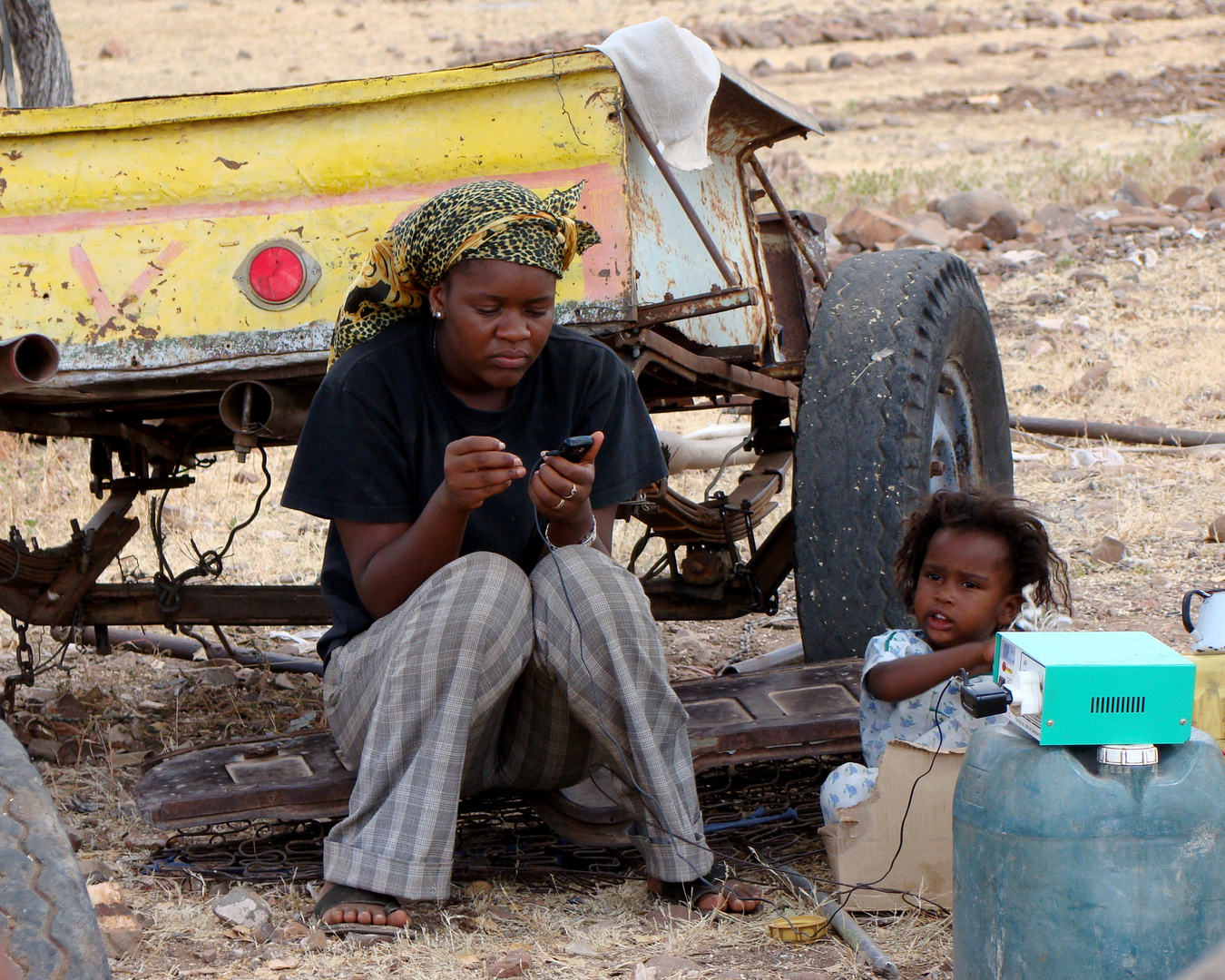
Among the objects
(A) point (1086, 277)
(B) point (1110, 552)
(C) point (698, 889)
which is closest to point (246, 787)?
(C) point (698, 889)

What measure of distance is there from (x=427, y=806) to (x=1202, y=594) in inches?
58.4

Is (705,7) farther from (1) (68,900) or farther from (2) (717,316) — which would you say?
(1) (68,900)

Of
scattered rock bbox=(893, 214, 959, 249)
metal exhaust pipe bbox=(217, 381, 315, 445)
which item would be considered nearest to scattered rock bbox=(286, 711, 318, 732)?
metal exhaust pipe bbox=(217, 381, 315, 445)

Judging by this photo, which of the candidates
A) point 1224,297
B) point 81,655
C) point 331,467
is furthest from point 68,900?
point 1224,297

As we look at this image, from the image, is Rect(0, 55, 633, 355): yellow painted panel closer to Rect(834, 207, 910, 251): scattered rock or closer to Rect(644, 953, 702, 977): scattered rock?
Rect(644, 953, 702, 977): scattered rock

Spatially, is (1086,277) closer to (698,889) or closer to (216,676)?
(216,676)

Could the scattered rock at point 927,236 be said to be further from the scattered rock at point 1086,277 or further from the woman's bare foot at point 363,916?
the woman's bare foot at point 363,916

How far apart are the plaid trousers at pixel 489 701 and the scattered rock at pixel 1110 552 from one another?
128 inches

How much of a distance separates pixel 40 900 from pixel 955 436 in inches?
122

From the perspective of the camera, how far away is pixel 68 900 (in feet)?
6.00

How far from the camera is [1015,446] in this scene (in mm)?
7195

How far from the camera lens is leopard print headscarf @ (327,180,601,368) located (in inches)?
103

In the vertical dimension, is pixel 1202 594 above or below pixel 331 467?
below

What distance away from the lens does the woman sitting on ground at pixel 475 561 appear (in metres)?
2.59
